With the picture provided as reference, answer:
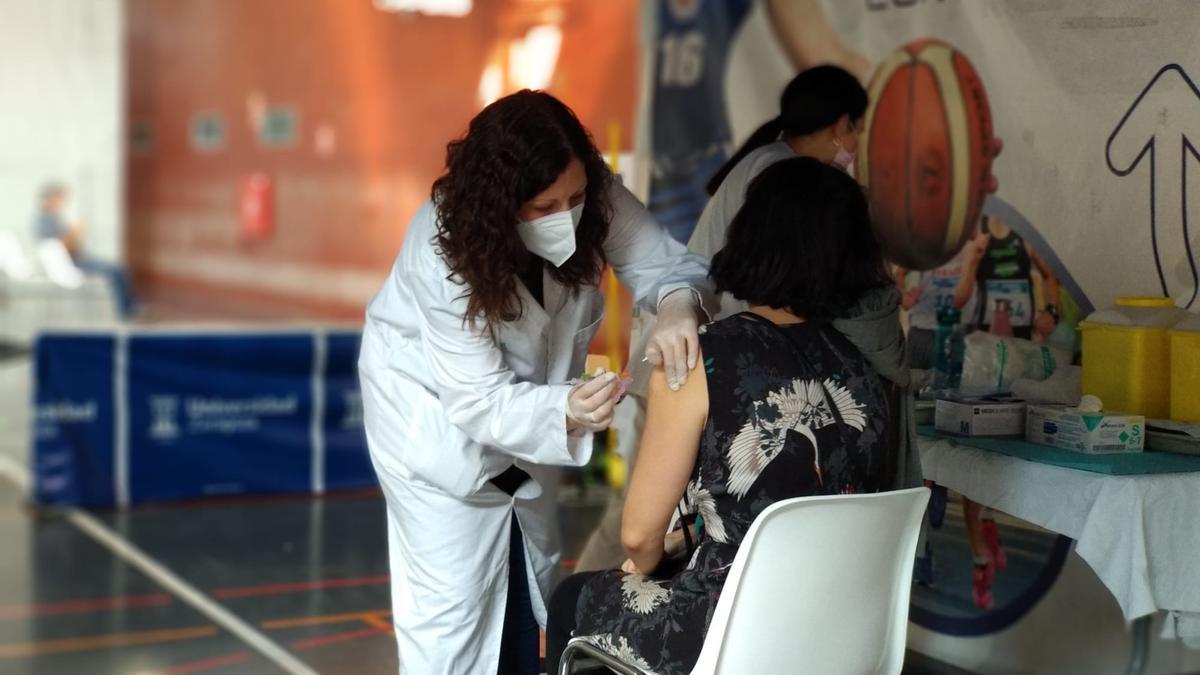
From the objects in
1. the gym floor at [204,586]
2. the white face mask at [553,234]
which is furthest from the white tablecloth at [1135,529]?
the gym floor at [204,586]

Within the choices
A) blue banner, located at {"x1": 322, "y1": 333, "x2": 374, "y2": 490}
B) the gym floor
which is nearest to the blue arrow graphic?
the gym floor

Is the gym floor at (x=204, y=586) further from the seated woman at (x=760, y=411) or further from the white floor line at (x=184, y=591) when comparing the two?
the seated woman at (x=760, y=411)

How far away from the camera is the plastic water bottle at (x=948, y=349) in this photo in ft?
10.2

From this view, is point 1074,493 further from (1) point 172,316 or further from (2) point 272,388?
(1) point 172,316

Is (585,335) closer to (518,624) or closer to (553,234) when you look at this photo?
(553,234)

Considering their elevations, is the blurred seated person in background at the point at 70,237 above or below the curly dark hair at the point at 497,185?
below

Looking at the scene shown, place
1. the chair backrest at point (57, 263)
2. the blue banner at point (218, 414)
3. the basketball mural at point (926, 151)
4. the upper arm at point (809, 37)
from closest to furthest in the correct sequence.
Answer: the basketball mural at point (926, 151)
the upper arm at point (809, 37)
the blue banner at point (218, 414)
the chair backrest at point (57, 263)

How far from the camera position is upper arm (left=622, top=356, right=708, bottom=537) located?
6.15ft

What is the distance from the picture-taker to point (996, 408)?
2643 mm

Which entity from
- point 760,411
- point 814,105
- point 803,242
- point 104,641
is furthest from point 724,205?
point 104,641

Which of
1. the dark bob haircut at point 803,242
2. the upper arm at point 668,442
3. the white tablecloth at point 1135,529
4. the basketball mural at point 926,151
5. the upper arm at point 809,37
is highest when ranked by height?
the upper arm at point 809,37

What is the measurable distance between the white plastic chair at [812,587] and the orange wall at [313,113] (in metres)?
5.58

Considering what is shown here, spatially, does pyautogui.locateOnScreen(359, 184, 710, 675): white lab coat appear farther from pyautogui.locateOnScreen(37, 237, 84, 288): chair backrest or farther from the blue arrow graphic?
pyautogui.locateOnScreen(37, 237, 84, 288): chair backrest

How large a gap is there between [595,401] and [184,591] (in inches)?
105
